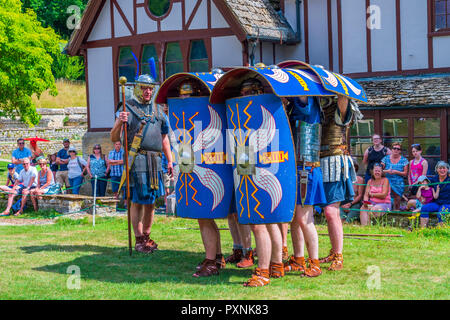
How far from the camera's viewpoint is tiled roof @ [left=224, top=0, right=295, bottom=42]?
15.1 metres

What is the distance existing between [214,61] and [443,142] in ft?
17.6

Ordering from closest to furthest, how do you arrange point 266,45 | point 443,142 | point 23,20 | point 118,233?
point 118,233, point 443,142, point 266,45, point 23,20

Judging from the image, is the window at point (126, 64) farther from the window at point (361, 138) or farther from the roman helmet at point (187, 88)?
the roman helmet at point (187, 88)

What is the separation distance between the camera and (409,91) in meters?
14.5

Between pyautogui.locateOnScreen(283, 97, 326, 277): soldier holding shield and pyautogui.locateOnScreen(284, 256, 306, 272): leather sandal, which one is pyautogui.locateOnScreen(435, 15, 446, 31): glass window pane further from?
pyautogui.locateOnScreen(284, 256, 306, 272): leather sandal

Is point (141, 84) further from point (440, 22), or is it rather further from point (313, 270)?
point (440, 22)

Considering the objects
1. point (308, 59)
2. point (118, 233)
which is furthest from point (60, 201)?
point (308, 59)

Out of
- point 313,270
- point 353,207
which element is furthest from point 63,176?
point 313,270

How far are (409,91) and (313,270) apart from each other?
8369 mm

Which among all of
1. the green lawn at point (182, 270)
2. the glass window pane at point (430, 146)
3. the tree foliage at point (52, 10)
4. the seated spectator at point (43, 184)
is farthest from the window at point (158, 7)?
the tree foliage at point (52, 10)

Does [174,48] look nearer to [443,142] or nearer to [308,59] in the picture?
[308,59]

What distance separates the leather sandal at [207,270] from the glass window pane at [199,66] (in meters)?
9.41

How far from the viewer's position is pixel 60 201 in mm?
14289

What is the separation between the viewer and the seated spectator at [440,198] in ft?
36.3
